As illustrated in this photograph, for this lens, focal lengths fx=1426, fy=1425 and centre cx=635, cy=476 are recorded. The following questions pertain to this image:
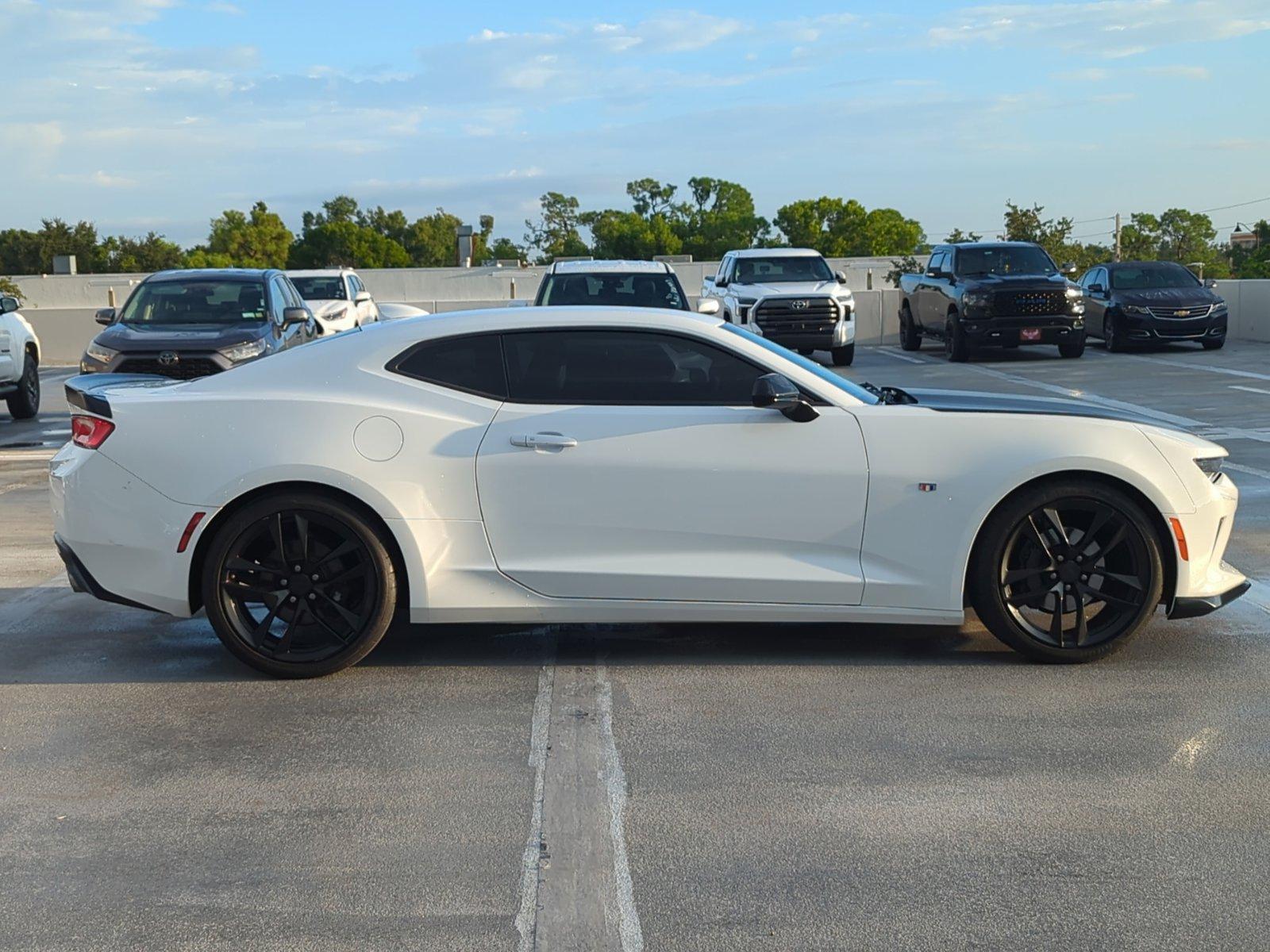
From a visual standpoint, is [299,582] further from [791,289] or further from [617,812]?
[791,289]

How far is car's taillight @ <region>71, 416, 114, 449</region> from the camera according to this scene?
572 cm

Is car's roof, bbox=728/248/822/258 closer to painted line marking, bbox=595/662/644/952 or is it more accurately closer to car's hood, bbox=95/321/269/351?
car's hood, bbox=95/321/269/351

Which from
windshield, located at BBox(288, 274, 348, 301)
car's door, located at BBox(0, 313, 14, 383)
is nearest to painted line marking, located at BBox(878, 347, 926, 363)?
windshield, located at BBox(288, 274, 348, 301)

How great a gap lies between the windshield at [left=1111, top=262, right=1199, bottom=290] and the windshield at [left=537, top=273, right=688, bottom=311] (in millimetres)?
11665

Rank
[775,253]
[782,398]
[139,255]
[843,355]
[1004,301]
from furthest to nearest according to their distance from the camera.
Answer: [139,255] → [775,253] → [843,355] → [1004,301] → [782,398]

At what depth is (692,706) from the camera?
5270 millimetres

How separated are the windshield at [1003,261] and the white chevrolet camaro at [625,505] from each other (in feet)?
60.1

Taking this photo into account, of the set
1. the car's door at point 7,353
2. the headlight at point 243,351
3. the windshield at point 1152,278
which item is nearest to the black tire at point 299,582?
the headlight at point 243,351

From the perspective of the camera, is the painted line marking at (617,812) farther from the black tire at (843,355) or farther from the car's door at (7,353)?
the black tire at (843,355)

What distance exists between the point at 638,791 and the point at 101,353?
11.2 metres

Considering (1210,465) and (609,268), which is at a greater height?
(609,268)

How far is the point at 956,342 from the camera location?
23.1 m

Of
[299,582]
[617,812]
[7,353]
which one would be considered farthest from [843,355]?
[617,812]

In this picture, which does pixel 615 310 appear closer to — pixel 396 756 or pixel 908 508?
pixel 908 508
